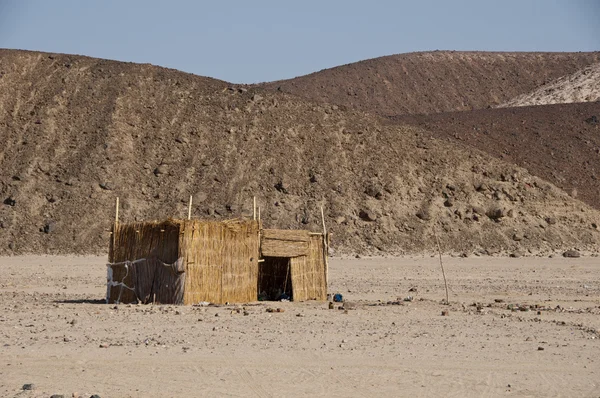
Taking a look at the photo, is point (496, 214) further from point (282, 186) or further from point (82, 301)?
point (82, 301)

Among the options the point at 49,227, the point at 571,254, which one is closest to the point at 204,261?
the point at 49,227

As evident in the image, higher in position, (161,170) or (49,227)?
(161,170)

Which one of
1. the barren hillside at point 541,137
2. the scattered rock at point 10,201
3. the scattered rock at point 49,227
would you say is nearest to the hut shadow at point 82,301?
the scattered rock at point 49,227

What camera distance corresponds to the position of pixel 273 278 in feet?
71.4

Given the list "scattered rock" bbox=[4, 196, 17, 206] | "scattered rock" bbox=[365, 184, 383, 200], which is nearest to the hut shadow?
"scattered rock" bbox=[4, 196, 17, 206]

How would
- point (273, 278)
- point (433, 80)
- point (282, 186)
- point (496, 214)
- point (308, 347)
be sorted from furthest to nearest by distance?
point (433, 80), point (282, 186), point (496, 214), point (273, 278), point (308, 347)

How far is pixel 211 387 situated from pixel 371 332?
4913 mm

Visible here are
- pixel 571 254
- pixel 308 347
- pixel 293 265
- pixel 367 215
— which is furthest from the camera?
pixel 367 215

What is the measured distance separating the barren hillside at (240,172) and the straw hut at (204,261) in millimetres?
16468

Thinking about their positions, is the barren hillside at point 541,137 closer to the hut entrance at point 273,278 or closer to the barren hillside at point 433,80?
the barren hillside at point 433,80

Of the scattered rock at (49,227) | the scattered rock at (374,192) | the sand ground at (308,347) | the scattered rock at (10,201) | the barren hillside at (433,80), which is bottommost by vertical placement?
the sand ground at (308,347)

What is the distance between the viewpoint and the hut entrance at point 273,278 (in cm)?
2148

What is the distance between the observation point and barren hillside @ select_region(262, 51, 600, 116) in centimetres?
8194

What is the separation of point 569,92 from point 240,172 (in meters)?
35.3
